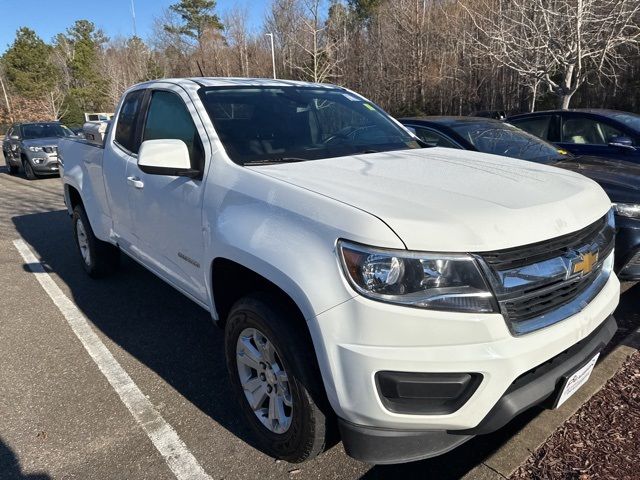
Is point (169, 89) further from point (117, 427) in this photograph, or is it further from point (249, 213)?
point (117, 427)

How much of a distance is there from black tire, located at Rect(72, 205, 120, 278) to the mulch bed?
4.21 m

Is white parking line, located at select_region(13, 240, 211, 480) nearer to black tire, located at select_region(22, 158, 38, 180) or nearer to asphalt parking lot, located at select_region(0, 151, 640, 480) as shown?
asphalt parking lot, located at select_region(0, 151, 640, 480)

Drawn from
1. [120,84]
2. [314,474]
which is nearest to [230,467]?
[314,474]

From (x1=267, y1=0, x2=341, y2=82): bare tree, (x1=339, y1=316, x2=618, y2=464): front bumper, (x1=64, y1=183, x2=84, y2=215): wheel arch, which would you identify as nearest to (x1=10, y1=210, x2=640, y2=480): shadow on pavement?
(x1=339, y1=316, x2=618, y2=464): front bumper

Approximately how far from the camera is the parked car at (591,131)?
5.99m

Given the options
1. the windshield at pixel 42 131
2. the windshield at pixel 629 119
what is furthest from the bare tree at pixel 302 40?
the windshield at pixel 629 119

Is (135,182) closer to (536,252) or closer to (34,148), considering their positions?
(536,252)

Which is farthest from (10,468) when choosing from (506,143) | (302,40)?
(302,40)

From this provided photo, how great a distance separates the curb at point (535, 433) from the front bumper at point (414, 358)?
345 millimetres

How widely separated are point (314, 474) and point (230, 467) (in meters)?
0.42

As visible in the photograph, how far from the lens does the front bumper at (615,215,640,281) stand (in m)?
3.50

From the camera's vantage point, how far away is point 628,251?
3506 millimetres

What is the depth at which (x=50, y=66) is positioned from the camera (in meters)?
44.6

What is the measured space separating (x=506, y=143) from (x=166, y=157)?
4.15 metres
